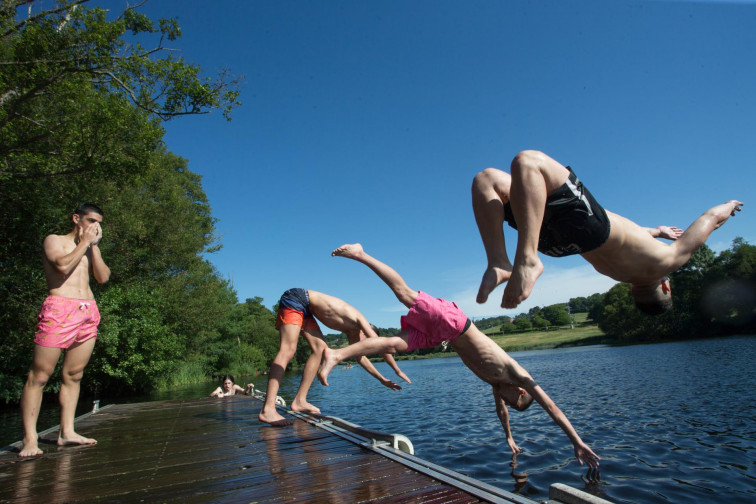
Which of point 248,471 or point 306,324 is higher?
point 306,324

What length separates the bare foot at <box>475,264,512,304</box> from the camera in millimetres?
1767

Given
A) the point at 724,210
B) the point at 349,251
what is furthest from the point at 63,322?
the point at 724,210

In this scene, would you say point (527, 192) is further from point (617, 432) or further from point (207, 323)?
point (207, 323)

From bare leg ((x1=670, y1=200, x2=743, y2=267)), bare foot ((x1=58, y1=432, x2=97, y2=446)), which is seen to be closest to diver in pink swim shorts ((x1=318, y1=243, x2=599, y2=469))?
bare leg ((x1=670, y1=200, x2=743, y2=267))

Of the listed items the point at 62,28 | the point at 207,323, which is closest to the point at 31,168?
the point at 62,28

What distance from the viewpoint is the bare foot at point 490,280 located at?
5.80ft

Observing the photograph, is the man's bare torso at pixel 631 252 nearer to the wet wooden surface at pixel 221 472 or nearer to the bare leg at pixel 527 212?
the bare leg at pixel 527 212

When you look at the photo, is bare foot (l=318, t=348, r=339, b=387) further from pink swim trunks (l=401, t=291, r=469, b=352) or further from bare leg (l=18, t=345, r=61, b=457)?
bare leg (l=18, t=345, r=61, b=457)

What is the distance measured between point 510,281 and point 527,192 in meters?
0.37

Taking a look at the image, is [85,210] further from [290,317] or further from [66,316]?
[290,317]

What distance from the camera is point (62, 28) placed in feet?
34.2

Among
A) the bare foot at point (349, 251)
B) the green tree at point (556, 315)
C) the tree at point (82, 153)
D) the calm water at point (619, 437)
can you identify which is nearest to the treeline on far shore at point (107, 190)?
the tree at point (82, 153)

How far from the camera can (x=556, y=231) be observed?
195 cm

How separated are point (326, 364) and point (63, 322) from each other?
3.00m
